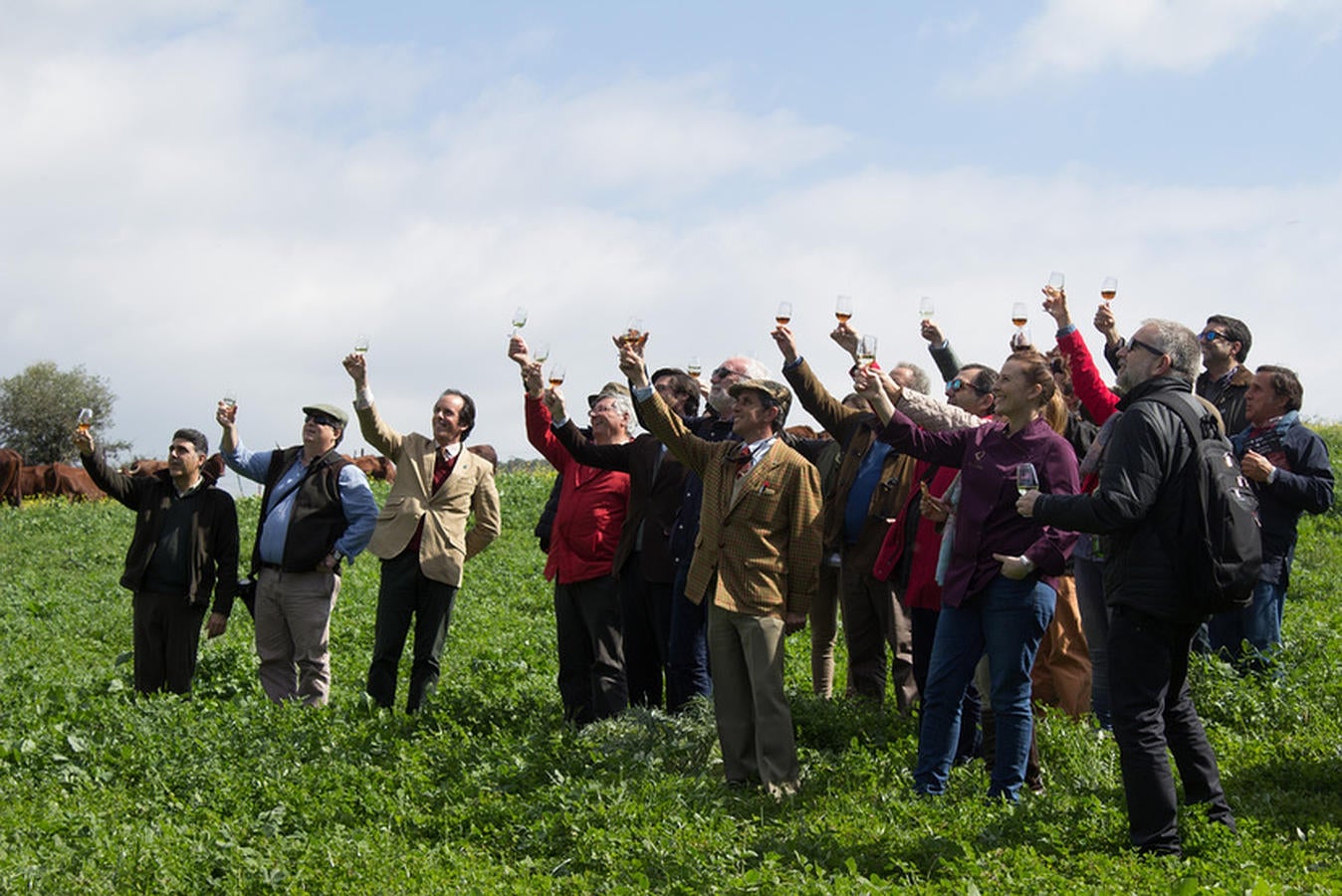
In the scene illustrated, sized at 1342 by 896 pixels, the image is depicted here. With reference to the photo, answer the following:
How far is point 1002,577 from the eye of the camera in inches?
272

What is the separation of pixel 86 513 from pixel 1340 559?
21.2 metres

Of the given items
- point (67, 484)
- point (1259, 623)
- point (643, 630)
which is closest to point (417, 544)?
point (643, 630)

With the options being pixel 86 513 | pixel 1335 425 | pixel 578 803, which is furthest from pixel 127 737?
pixel 1335 425

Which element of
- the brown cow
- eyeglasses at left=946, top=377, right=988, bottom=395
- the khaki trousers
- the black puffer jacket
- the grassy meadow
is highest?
eyeglasses at left=946, top=377, right=988, bottom=395

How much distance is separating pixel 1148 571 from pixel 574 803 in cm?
306

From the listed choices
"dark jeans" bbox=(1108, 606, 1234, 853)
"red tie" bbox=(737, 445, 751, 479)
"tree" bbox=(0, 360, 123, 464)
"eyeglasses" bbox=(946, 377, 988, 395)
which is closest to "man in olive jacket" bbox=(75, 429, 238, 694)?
"red tie" bbox=(737, 445, 751, 479)

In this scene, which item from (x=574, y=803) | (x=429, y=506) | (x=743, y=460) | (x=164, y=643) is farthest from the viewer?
(x=164, y=643)

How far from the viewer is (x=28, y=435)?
57.8 m

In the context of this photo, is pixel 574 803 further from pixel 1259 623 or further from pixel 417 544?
pixel 1259 623

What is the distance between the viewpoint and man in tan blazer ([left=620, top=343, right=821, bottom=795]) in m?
7.56

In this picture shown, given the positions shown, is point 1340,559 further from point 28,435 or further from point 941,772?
point 28,435

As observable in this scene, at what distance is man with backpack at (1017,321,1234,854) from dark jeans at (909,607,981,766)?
1.76m

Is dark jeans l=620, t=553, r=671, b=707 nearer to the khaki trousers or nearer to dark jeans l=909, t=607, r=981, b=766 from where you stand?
dark jeans l=909, t=607, r=981, b=766

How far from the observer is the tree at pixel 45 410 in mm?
57469
